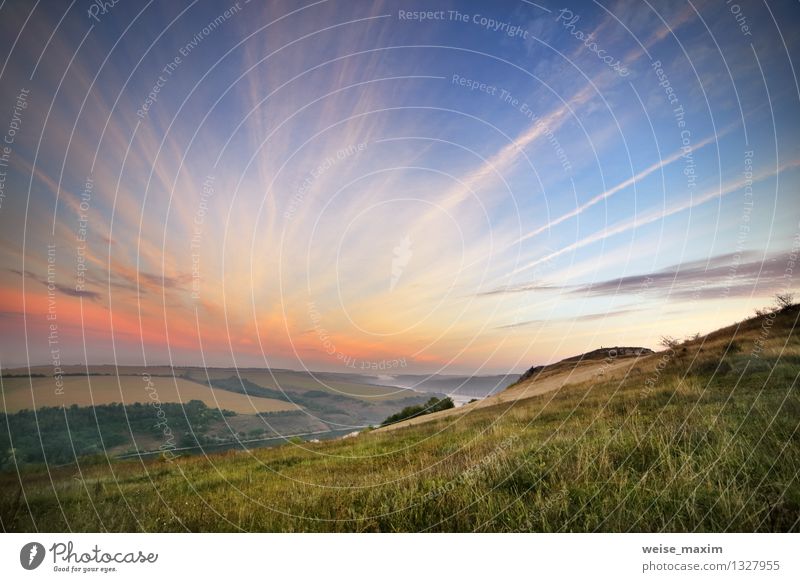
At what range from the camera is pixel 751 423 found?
239 inches

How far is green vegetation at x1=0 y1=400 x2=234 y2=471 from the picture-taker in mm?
7004

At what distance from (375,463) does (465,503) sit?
316 centimetres

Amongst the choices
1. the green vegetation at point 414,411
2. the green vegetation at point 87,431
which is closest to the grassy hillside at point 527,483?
the green vegetation at point 87,431

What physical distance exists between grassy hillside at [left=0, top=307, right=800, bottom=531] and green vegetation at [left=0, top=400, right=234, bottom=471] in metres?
0.30

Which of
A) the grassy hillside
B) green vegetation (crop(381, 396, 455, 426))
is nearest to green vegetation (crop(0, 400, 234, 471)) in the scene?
the grassy hillside

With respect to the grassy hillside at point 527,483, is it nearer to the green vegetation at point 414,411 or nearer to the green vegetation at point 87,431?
the green vegetation at point 87,431

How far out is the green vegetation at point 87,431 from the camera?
23.0 ft

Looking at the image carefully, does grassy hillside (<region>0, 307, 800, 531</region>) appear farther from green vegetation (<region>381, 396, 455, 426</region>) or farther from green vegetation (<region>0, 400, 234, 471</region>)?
green vegetation (<region>381, 396, 455, 426</region>)

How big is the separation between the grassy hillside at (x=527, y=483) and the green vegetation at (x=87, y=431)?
301 mm

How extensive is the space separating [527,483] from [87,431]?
807 centimetres
